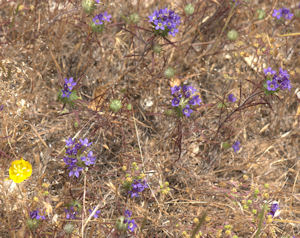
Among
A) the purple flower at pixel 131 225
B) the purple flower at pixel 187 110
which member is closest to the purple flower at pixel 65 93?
the purple flower at pixel 187 110

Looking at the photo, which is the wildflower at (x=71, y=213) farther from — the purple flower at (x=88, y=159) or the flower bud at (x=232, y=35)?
the flower bud at (x=232, y=35)

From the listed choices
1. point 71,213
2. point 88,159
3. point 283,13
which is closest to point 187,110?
point 88,159

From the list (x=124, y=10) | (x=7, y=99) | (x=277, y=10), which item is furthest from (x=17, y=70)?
(x=277, y=10)

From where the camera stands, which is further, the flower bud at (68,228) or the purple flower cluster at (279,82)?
the purple flower cluster at (279,82)

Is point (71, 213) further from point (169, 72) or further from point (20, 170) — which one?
point (169, 72)

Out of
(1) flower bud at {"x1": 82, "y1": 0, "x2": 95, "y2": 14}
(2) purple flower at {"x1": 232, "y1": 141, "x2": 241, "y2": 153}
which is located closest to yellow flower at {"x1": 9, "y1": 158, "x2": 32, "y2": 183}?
(1) flower bud at {"x1": 82, "y1": 0, "x2": 95, "y2": 14}

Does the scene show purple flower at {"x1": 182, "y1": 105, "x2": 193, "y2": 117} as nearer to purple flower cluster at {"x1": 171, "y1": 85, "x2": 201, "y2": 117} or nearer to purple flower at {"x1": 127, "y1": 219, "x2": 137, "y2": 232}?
purple flower cluster at {"x1": 171, "y1": 85, "x2": 201, "y2": 117}

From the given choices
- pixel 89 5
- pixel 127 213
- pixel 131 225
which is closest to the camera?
pixel 131 225
